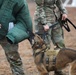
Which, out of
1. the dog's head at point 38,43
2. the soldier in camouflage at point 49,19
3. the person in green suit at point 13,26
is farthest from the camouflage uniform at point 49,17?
the person in green suit at point 13,26

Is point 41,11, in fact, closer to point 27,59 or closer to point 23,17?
point 23,17

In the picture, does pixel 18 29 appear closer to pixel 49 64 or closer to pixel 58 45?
pixel 49 64

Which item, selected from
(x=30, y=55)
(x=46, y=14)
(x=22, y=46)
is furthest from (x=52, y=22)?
(x=22, y=46)

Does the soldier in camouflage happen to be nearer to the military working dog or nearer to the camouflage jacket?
the camouflage jacket

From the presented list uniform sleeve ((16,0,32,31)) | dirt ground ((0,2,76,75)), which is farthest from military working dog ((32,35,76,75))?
dirt ground ((0,2,76,75))

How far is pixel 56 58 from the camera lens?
5.93 meters

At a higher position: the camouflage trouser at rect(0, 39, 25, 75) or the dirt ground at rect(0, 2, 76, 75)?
the camouflage trouser at rect(0, 39, 25, 75)

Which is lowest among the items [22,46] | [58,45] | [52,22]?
[22,46]

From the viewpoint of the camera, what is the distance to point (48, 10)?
22.6 ft

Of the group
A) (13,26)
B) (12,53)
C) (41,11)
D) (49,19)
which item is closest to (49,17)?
(49,19)

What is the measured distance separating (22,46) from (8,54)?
466 cm

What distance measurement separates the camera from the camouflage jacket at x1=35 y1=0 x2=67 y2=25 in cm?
670

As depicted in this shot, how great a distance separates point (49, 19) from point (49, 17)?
0.04 meters

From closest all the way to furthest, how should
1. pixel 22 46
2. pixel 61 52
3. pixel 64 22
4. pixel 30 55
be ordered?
pixel 61 52
pixel 64 22
pixel 30 55
pixel 22 46
